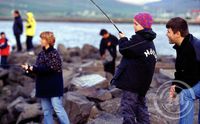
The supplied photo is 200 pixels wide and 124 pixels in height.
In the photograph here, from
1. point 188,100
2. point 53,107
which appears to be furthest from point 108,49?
point 188,100

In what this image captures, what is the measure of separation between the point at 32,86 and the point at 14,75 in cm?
310

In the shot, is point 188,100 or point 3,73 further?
point 3,73

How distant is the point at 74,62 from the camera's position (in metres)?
20.9

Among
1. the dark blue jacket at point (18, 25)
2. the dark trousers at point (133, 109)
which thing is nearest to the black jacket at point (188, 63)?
the dark trousers at point (133, 109)

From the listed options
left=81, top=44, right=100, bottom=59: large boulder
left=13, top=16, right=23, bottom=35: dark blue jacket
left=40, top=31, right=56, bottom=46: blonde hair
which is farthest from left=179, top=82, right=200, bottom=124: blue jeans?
left=81, top=44, right=100, bottom=59: large boulder

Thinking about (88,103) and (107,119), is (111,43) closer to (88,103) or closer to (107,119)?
(88,103)

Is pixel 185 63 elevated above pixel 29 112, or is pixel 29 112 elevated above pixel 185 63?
pixel 185 63

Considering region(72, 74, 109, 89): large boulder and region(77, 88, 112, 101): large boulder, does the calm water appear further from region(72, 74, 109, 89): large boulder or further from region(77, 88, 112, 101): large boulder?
region(77, 88, 112, 101): large boulder

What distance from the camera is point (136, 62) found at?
19.5ft

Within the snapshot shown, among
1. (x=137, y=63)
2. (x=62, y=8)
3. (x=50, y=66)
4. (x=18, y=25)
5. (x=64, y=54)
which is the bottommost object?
(x=62, y=8)

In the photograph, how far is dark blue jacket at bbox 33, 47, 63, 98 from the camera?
6742 mm

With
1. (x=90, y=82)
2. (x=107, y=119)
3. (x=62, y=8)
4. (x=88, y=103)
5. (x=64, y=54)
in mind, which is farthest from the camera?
(x=62, y=8)

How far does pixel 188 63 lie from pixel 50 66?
1.98 metres

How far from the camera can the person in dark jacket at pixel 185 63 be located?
18.2 feet
